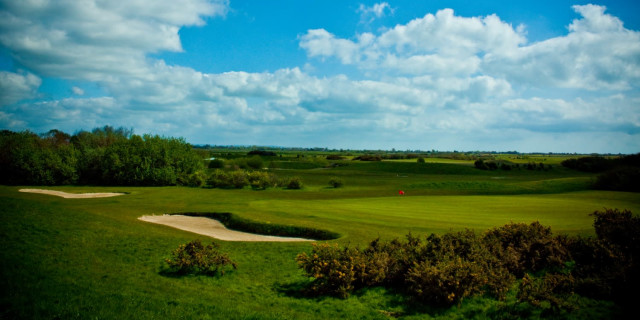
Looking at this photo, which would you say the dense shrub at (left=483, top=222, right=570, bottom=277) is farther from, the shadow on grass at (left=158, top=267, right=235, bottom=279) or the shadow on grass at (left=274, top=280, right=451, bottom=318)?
the shadow on grass at (left=158, top=267, right=235, bottom=279)

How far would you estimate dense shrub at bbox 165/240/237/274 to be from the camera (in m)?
12.7

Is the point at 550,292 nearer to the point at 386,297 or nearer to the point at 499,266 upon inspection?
the point at 499,266

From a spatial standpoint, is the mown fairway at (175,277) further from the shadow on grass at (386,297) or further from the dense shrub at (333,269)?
the dense shrub at (333,269)

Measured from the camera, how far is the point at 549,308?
908cm

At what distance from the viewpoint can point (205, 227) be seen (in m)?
24.7

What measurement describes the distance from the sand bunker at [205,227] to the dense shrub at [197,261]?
754 centimetres

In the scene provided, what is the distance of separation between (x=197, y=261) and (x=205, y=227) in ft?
41.3

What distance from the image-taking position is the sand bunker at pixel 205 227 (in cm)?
2137

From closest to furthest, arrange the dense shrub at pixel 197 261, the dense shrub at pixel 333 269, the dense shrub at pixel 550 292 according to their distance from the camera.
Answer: the dense shrub at pixel 550 292 < the dense shrub at pixel 333 269 < the dense shrub at pixel 197 261

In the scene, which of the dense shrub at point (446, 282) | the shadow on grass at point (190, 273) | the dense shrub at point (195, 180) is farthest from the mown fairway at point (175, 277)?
the dense shrub at point (195, 180)

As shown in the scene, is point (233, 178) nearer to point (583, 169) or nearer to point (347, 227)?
point (347, 227)

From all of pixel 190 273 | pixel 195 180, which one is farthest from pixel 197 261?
pixel 195 180

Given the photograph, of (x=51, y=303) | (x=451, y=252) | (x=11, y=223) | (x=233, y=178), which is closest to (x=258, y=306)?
(x=51, y=303)

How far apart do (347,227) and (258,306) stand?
39.0 feet
